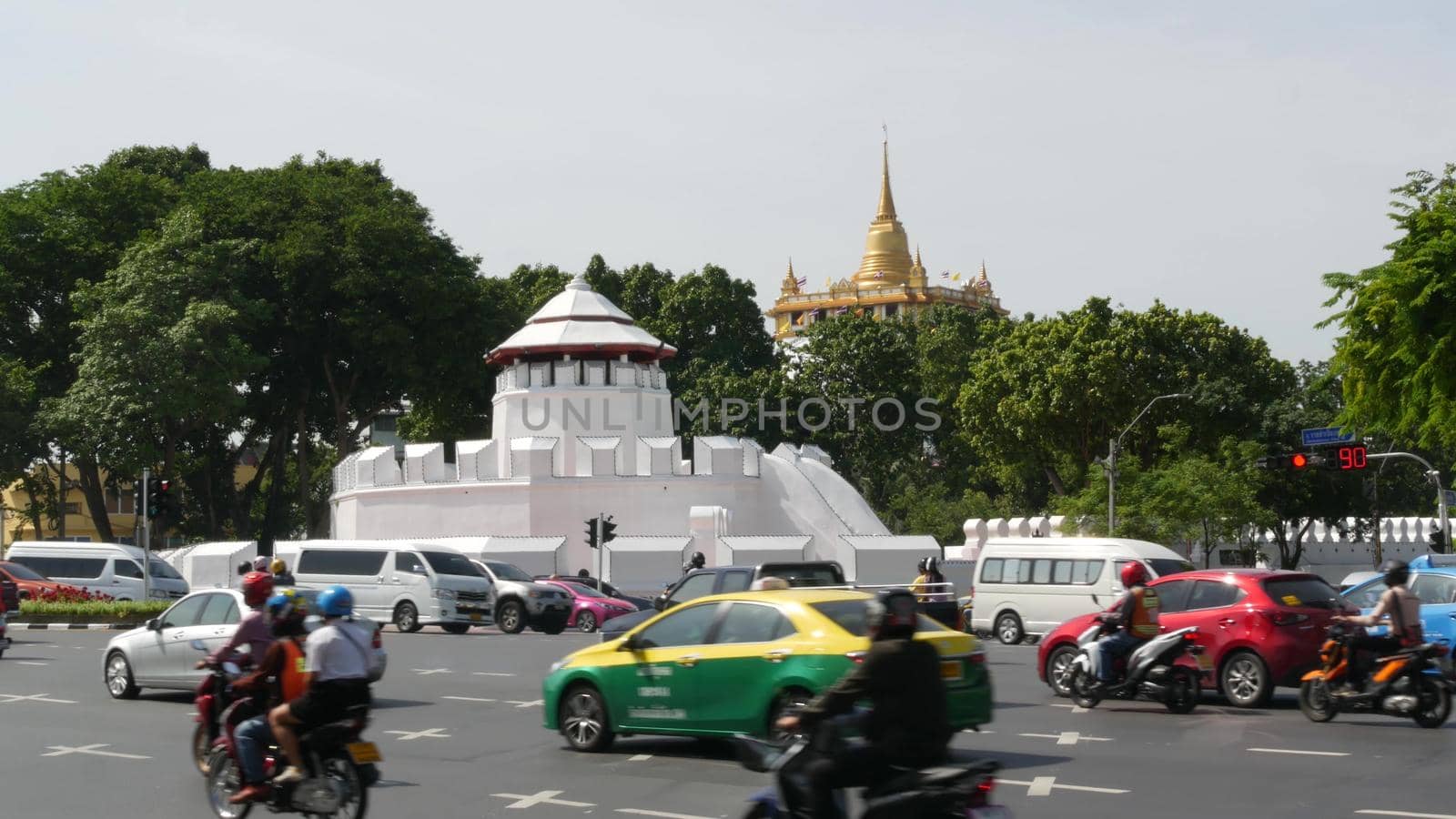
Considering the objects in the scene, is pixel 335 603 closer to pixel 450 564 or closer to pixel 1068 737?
pixel 1068 737

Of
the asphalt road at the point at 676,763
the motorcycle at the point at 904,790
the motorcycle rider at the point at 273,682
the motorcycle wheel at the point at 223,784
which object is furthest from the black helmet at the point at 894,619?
the motorcycle wheel at the point at 223,784

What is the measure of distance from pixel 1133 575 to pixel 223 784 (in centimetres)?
903

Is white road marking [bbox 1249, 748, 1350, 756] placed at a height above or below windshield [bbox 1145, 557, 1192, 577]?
below

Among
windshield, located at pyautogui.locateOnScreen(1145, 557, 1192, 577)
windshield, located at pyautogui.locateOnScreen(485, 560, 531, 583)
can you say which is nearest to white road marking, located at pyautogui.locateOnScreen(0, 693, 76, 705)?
windshield, located at pyautogui.locateOnScreen(485, 560, 531, 583)

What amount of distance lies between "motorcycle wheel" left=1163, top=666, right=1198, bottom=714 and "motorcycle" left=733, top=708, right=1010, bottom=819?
895 centimetres

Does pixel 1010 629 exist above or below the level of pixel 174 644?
below

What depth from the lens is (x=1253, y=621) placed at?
16203mm

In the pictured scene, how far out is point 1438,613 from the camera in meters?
18.6

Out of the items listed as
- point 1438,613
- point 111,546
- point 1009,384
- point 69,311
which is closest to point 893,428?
point 1009,384

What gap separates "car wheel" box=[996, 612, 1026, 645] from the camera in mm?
27875

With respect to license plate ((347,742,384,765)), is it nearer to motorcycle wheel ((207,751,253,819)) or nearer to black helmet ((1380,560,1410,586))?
motorcycle wheel ((207,751,253,819))

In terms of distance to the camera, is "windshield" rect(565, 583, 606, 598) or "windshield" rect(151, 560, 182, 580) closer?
"windshield" rect(565, 583, 606, 598)

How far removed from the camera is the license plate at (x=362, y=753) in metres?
9.48

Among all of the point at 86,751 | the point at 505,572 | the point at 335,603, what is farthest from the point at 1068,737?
the point at 505,572
